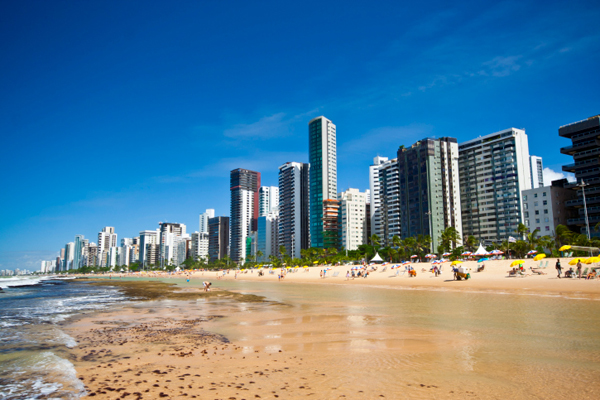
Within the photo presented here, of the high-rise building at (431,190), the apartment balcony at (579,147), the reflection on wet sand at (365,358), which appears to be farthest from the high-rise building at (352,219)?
the reflection on wet sand at (365,358)

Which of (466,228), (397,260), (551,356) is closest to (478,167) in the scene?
(466,228)

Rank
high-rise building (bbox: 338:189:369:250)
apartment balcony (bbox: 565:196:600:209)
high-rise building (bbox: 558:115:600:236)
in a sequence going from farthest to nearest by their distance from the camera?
high-rise building (bbox: 338:189:369:250), high-rise building (bbox: 558:115:600:236), apartment balcony (bbox: 565:196:600:209)

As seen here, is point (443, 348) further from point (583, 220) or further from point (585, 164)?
point (585, 164)

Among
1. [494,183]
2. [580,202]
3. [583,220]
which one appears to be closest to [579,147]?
[580,202]

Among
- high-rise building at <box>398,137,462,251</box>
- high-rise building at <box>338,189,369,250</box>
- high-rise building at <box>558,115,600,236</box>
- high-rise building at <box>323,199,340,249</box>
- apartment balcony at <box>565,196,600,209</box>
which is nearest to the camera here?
apartment balcony at <box>565,196,600,209</box>

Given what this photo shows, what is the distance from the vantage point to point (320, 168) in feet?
598

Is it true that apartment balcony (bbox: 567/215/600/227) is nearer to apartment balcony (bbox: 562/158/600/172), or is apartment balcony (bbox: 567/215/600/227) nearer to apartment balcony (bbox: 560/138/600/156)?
apartment balcony (bbox: 562/158/600/172)

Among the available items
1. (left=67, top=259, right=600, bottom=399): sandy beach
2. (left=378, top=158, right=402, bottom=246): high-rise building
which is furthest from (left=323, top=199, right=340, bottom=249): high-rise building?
(left=67, top=259, right=600, bottom=399): sandy beach

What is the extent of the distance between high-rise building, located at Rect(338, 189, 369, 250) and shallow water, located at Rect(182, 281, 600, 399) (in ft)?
525

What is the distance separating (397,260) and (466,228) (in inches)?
1719

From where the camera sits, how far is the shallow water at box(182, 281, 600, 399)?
7.45 meters

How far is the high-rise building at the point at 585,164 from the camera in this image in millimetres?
→ 90750

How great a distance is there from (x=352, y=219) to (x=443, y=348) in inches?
6803

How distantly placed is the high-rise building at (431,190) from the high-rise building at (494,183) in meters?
5.07
